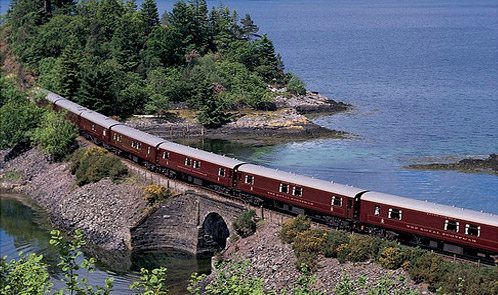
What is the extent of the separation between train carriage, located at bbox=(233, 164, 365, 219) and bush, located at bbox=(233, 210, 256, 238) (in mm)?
1660

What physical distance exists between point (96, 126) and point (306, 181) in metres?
24.8

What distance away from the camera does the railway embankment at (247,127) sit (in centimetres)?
7650

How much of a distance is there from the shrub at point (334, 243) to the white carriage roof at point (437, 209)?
239cm

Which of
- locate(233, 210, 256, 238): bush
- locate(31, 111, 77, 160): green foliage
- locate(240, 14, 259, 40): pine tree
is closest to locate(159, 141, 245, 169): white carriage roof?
locate(233, 210, 256, 238): bush

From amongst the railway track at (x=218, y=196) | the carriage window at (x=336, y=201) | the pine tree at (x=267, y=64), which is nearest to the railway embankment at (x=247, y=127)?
the pine tree at (x=267, y=64)

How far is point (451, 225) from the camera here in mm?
33688

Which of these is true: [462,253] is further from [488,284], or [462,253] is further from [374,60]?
[374,60]

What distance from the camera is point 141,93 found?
81750mm

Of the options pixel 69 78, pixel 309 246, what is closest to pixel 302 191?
pixel 309 246

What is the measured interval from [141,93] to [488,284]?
57.3 metres

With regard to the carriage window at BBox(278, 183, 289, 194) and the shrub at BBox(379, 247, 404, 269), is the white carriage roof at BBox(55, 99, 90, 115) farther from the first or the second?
the shrub at BBox(379, 247, 404, 269)

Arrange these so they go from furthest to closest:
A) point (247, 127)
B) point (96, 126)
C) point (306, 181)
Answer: point (247, 127)
point (96, 126)
point (306, 181)

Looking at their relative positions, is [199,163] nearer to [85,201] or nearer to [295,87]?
[85,201]

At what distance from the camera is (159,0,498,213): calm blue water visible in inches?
2381
